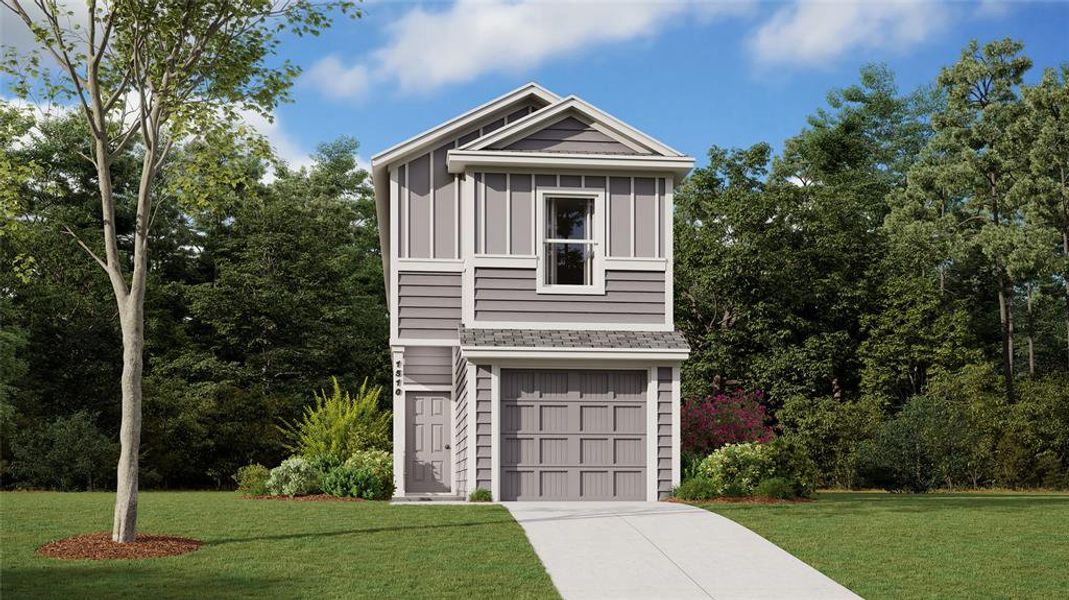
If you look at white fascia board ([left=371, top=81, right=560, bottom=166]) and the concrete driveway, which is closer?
the concrete driveway

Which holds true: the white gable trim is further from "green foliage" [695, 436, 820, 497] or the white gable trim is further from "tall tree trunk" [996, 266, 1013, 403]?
"tall tree trunk" [996, 266, 1013, 403]

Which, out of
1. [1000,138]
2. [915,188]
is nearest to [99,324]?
[915,188]

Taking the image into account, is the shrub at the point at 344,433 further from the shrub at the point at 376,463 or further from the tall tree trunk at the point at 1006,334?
the tall tree trunk at the point at 1006,334

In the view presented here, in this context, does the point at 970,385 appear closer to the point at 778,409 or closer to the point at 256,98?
the point at 778,409

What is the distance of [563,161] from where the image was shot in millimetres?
20125

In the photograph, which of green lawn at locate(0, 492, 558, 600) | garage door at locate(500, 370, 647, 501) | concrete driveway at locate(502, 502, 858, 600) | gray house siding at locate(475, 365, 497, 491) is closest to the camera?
green lawn at locate(0, 492, 558, 600)

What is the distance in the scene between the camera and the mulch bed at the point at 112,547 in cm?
1234

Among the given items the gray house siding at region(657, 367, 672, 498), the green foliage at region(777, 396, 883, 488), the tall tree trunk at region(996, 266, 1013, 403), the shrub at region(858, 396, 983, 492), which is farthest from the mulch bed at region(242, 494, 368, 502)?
the tall tree trunk at region(996, 266, 1013, 403)

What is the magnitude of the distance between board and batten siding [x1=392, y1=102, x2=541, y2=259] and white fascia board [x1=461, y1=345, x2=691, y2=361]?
11.2ft

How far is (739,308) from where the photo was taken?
3628 cm

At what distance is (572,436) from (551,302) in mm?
2548

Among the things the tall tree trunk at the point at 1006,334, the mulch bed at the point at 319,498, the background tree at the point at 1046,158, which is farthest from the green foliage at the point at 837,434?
the mulch bed at the point at 319,498

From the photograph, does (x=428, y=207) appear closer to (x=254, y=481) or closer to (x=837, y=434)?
(x=254, y=481)

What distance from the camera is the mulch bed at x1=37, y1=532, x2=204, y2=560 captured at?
486 inches
